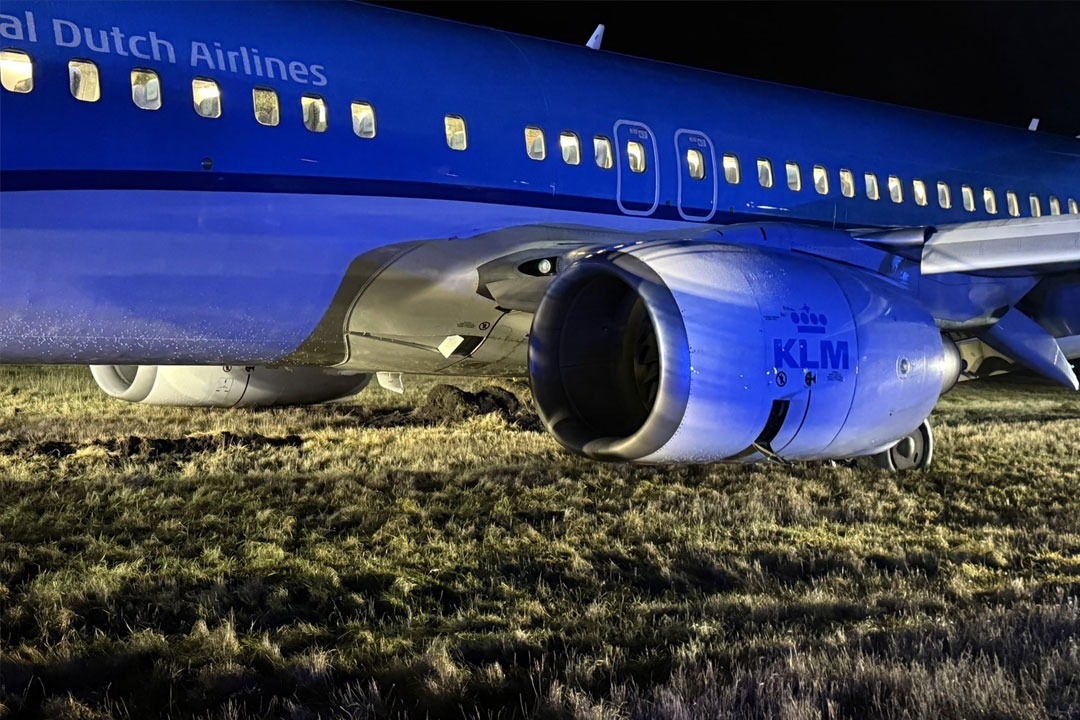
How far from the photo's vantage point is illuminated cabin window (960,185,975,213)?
420 inches

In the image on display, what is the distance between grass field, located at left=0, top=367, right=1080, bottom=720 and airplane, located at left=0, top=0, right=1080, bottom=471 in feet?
2.79

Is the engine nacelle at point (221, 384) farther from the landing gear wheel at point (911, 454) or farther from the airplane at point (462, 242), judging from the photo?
the landing gear wheel at point (911, 454)

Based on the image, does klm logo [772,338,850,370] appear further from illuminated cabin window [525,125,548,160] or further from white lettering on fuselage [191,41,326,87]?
white lettering on fuselage [191,41,326,87]

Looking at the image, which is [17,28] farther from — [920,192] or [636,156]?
[920,192]

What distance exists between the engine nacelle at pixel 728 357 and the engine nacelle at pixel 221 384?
4.30 metres

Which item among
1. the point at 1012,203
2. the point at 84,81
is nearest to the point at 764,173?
the point at 1012,203

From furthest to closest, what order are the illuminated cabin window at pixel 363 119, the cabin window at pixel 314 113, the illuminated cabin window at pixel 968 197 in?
the illuminated cabin window at pixel 968 197
the illuminated cabin window at pixel 363 119
the cabin window at pixel 314 113

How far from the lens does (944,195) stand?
10.4 m

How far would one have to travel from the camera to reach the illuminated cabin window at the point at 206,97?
5.68 meters

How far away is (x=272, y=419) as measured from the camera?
11.5 meters

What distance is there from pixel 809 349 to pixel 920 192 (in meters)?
5.30

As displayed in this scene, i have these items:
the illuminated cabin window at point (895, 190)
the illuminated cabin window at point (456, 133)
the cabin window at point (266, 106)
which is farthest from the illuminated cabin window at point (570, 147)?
the illuminated cabin window at point (895, 190)

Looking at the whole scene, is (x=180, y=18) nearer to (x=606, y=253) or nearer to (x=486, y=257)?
(x=486, y=257)

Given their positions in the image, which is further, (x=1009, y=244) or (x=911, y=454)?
(x=911, y=454)
